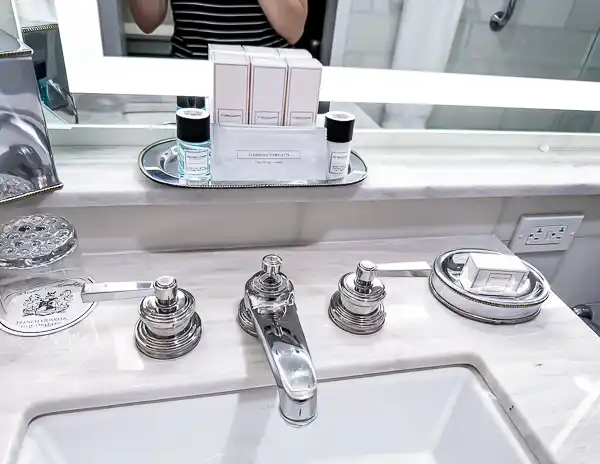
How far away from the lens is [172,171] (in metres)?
0.59

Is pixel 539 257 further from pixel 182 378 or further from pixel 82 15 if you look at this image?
pixel 82 15

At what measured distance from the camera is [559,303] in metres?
0.64

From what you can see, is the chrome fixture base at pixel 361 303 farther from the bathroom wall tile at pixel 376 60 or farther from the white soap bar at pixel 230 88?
the bathroom wall tile at pixel 376 60

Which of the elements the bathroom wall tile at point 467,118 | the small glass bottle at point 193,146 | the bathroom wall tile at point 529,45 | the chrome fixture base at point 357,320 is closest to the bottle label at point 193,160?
the small glass bottle at point 193,146

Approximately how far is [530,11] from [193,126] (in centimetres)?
141

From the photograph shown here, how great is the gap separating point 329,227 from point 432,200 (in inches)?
5.6

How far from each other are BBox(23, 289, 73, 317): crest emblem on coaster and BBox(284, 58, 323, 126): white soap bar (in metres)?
0.31

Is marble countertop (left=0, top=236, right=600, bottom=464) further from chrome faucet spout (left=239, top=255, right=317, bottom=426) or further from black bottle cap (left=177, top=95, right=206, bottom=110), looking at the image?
black bottle cap (left=177, top=95, right=206, bottom=110)

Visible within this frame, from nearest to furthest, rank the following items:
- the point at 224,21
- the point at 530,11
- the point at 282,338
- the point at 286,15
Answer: the point at 282,338 < the point at 286,15 < the point at 224,21 < the point at 530,11

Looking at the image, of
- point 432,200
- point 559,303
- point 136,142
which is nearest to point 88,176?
point 136,142

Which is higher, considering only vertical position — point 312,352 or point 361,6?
point 361,6

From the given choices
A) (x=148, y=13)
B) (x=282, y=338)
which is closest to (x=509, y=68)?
(x=148, y=13)

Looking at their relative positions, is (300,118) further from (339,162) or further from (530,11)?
(530,11)

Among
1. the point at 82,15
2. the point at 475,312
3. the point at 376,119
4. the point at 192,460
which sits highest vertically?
the point at 82,15
